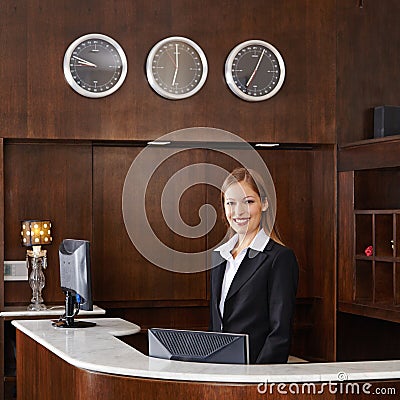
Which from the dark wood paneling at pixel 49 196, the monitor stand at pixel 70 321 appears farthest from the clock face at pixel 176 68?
the monitor stand at pixel 70 321

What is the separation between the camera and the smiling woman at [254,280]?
4086 millimetres

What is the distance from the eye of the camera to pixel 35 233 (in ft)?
19.0

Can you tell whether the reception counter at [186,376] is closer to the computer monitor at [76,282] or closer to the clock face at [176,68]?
the computer monitor at [76,282]

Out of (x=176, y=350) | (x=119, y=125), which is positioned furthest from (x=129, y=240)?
(x=176, y=350)

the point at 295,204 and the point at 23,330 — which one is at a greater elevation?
the point at 295,204

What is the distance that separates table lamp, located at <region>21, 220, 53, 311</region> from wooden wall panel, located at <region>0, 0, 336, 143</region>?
0.58 meters

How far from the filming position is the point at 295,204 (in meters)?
6.44

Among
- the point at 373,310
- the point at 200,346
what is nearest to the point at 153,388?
the point at 200,346

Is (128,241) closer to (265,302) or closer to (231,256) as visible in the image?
(231,256)

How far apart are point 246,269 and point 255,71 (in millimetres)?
2082

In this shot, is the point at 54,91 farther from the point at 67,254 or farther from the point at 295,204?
the point at 295,204

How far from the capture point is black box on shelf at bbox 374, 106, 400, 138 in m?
5.89

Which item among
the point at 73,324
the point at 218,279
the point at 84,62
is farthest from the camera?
the point at 84,62

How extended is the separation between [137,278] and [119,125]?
1.07 meters
